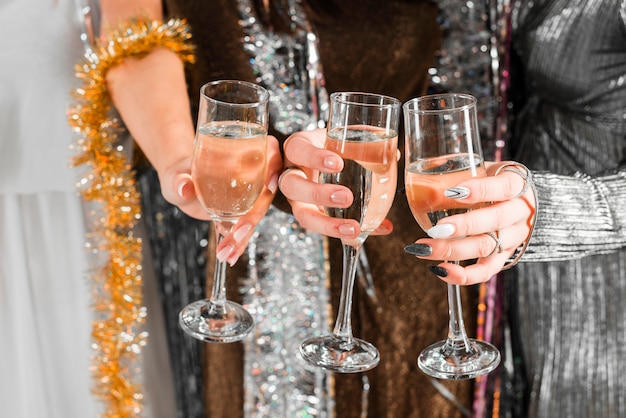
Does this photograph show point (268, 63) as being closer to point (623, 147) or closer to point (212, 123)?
point (212, 123)

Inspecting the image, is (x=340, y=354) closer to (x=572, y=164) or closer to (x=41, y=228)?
(x=572, y=164)

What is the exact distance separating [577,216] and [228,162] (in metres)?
0.55

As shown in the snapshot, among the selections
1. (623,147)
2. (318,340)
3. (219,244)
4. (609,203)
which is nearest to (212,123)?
(219,244)

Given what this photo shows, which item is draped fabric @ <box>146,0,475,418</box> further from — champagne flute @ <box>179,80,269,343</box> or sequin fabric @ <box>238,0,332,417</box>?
champagne flute @ <box>179,80,269,343</box>

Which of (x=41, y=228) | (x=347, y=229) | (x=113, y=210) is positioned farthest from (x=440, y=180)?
(x=41, y=228)

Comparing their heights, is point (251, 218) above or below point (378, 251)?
above

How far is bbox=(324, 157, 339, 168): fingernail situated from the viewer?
1099mm

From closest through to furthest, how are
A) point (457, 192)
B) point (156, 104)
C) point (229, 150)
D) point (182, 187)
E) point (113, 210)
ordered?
point (457, 192) → point (229, 150) → point (182, 187) → point (156, 104) → point (113, 210)

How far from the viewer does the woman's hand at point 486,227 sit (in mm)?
1039

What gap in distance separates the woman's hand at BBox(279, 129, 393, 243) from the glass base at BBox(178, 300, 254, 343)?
8.1 inches

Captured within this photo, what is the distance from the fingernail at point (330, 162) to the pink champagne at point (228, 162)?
0.12 metres

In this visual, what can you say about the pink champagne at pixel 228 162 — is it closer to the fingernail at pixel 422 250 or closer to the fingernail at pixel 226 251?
the fingernail at pixel 226 251

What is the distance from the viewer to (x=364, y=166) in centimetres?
111

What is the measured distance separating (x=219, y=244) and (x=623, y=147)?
32.2 inches
